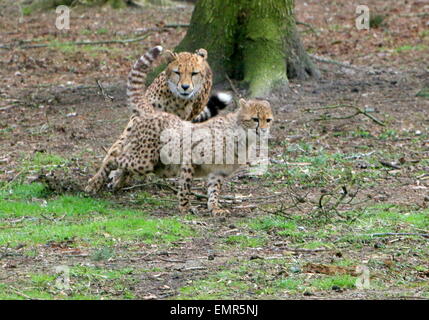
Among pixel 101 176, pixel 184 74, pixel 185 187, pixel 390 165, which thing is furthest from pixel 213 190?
pixel 390 165

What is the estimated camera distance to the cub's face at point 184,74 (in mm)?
9484

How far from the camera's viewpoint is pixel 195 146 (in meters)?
8.27

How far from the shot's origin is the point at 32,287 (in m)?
6.05

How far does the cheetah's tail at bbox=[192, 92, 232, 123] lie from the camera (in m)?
8.78

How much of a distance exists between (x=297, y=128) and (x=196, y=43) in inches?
84.7

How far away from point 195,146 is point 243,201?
75cm

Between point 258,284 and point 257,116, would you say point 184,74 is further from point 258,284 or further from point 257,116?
point 258,284

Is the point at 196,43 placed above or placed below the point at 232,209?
above

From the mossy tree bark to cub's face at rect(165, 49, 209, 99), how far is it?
2630 mm

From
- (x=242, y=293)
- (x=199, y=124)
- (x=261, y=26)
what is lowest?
(x=242, y=293)

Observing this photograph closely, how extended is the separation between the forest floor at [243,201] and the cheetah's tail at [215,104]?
28.9 inches

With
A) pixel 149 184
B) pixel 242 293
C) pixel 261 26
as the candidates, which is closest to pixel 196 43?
pixel 261 26

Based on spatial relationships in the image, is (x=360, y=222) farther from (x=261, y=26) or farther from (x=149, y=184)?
(x=261, y=26)

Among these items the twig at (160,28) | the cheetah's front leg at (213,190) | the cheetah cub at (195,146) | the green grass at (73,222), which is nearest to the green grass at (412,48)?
the twig at (160,28)
